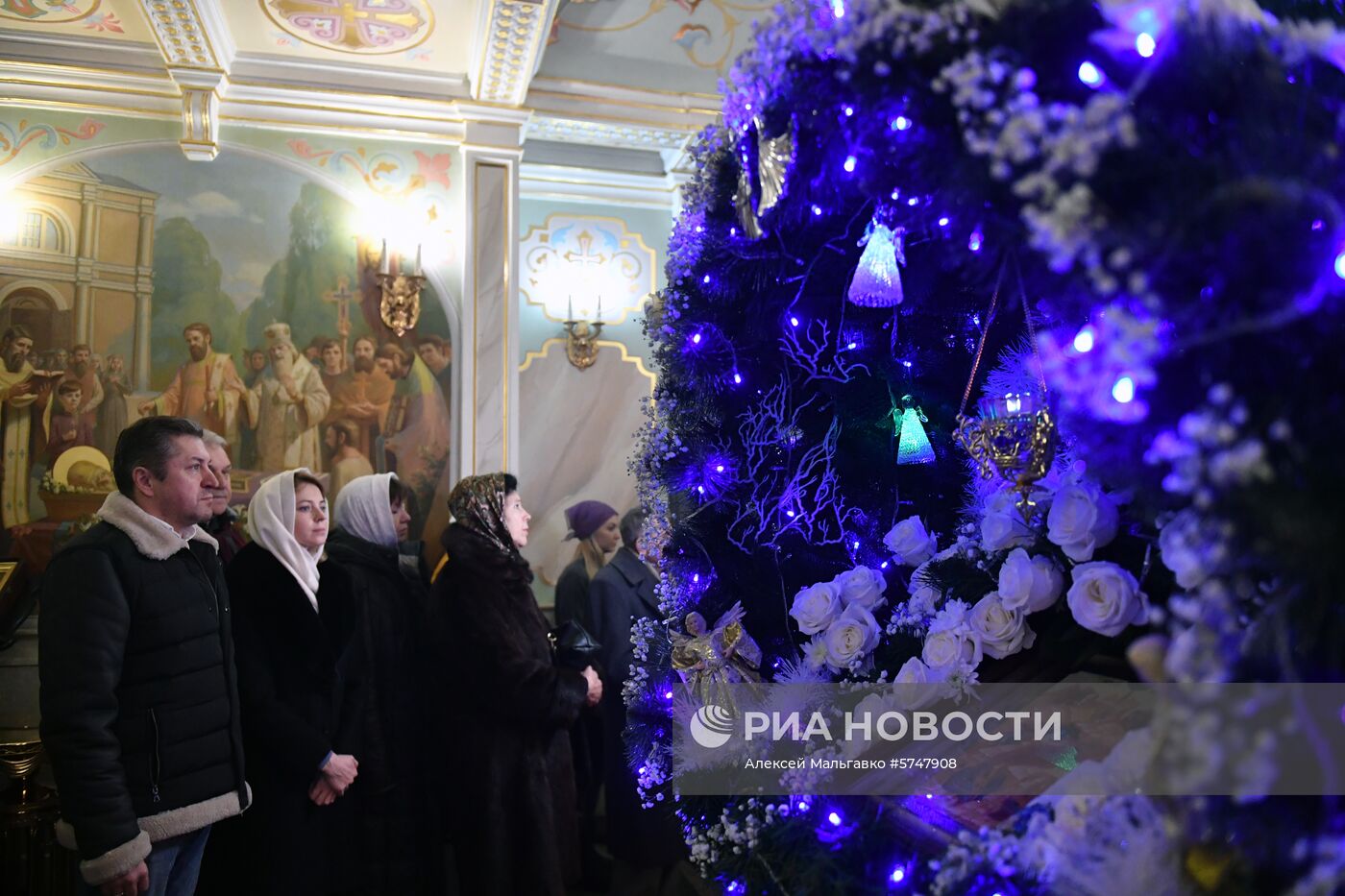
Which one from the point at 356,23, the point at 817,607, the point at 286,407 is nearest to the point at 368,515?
the point at 286,407

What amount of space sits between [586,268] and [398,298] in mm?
1442

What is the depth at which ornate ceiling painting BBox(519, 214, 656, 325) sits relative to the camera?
5742mm

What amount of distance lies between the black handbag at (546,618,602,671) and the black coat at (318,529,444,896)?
499 mm

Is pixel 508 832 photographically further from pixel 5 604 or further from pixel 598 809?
pixel 5 604

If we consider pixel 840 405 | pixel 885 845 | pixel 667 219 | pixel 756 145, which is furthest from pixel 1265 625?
pixel 667 219

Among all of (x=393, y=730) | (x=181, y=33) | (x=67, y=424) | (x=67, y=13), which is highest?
(x=67, y=13)

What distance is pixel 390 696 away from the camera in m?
3.03

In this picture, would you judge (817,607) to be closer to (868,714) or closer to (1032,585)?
(868,714)

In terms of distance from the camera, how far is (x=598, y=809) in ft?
17.3

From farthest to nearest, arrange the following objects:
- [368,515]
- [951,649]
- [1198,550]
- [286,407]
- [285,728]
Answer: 1. [286,407]
2. [368,515]
3. [285,728]
4. [951,649]
5. [1198,550]

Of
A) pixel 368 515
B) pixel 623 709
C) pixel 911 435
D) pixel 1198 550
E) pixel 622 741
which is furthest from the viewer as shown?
pixel 623 709

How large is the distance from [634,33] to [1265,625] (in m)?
4.82

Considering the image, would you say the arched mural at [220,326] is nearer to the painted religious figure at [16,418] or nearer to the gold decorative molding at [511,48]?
the painted religious figure at [16,418]

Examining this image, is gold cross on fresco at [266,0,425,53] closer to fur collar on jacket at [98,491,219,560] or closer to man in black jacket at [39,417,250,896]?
man in black jacket at [39,417,250,896]
